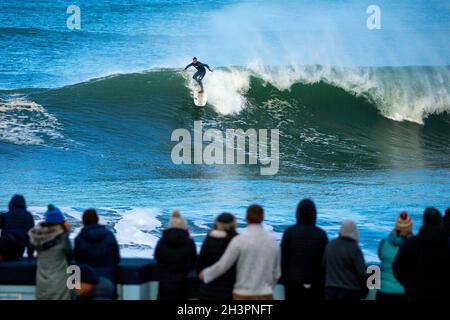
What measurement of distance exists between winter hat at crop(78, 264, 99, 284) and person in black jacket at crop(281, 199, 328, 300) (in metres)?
1.11

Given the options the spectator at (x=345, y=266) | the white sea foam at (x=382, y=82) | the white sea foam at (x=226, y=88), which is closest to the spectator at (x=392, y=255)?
the spectator at (x=345, y=266)

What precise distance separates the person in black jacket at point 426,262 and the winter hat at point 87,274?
1733mm

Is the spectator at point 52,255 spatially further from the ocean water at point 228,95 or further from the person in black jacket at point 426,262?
the ocean water at point 228,95

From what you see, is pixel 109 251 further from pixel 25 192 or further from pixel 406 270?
pixel 25 192

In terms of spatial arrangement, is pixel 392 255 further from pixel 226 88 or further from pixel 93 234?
pixel 226 88

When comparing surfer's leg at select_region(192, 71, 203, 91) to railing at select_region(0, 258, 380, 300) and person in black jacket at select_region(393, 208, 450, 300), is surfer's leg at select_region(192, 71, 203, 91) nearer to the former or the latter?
railing at select_region(0, 258, 380, 300)

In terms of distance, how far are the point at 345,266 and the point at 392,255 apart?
316mm

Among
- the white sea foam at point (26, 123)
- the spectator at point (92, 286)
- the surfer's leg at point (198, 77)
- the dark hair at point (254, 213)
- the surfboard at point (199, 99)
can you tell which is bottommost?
the spectator at point (92, 286)

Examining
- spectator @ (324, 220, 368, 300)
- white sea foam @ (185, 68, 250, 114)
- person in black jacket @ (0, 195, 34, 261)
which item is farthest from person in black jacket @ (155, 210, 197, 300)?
white sea foam @ (185, 68, 250, 114)

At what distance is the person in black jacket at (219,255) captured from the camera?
5891 mm

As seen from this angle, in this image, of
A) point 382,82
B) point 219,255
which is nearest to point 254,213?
point 219,255

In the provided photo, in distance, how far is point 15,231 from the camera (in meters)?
6.78

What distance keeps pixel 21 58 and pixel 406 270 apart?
13197 millimetres
